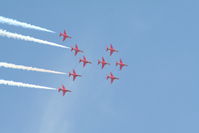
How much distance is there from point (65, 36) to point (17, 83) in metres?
37.0

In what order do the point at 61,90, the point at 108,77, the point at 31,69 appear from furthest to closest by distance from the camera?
the point at 108,77, the point at 61,90, the point at 31,69

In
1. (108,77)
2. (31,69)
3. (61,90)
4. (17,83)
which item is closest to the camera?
(17,83)

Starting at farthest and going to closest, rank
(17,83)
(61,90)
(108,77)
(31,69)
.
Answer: (108,77), (61,90), (31,69), (17,83)

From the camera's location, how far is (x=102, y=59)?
14225 cm

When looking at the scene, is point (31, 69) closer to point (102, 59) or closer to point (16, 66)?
point (16, 66)

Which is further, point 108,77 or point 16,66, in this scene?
point 108,77

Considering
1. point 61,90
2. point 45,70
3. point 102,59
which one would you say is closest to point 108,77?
point 102,59

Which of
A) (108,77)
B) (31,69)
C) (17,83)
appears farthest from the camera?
(108,77)

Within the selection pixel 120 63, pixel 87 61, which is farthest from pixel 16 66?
pixel 120 63

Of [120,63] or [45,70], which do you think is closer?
[45,70]

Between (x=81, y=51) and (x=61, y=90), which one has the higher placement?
(x=81, y=51)

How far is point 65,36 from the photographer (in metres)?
136

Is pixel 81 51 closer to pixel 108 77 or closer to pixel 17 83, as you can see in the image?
pixel 108 77

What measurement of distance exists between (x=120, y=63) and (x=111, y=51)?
4542 millimetres
